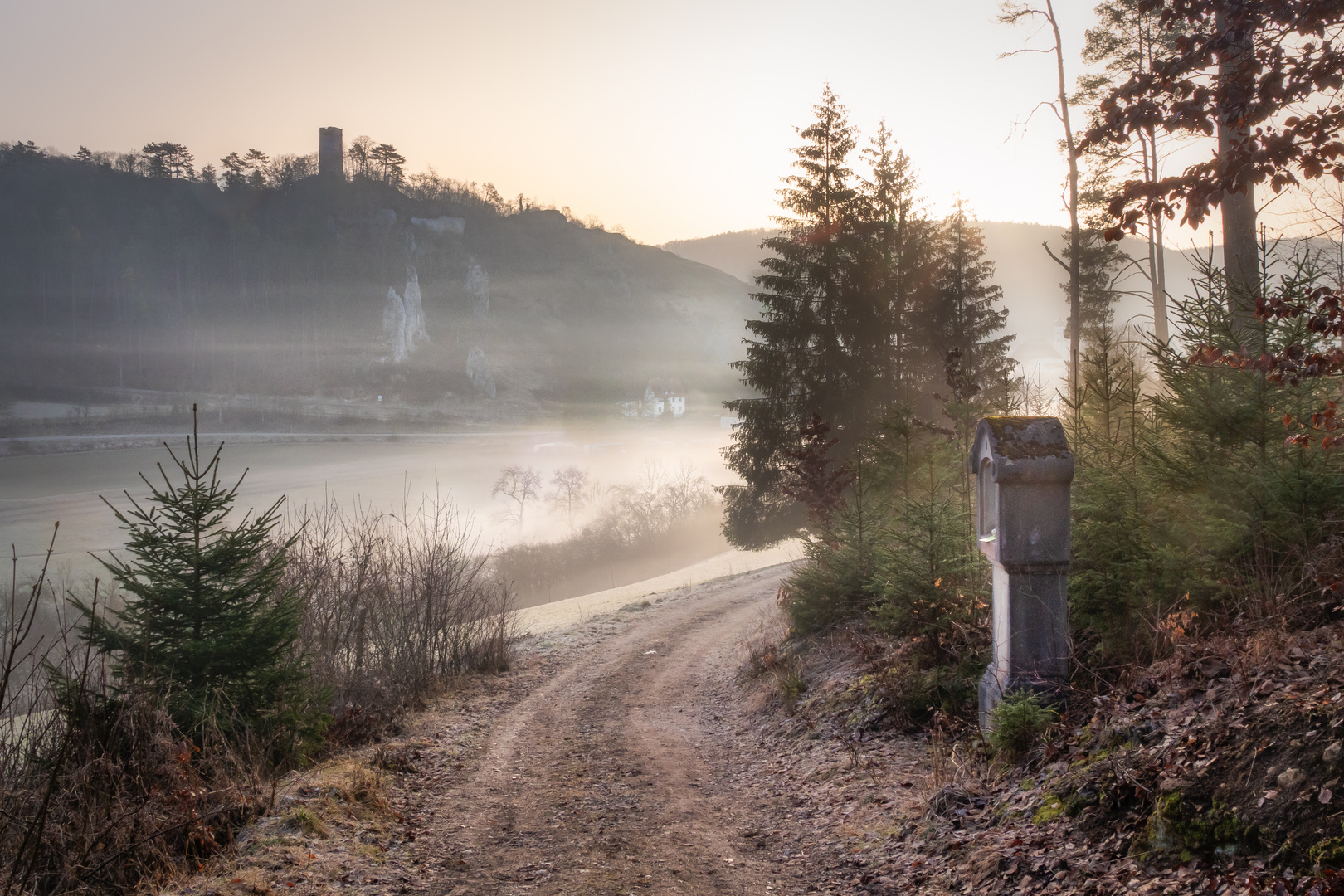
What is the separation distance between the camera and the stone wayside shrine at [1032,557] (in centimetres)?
647

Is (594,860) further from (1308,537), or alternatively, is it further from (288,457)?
(288,457)

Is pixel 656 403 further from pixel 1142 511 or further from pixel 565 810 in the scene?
pixel 1142 511

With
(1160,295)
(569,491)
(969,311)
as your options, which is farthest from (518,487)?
(1160,295)

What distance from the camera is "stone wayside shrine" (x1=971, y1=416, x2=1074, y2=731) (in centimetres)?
647

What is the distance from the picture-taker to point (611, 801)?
7668 mm

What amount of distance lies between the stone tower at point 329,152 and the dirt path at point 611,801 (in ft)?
584

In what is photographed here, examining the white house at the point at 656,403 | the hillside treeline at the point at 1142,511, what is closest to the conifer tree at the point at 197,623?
the hillside treeline at the point at 1142,511

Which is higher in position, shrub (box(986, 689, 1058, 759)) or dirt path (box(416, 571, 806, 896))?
shrub (box(986, 689, 1058, 759))

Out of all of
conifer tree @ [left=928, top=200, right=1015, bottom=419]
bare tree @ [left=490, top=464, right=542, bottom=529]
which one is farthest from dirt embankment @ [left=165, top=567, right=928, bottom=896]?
bare tree @ [left=490, top=464, right=542, bottom=529]

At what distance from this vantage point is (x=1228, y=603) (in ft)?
19.2

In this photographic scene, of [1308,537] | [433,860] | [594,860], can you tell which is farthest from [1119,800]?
[433,860]

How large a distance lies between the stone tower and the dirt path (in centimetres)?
17786

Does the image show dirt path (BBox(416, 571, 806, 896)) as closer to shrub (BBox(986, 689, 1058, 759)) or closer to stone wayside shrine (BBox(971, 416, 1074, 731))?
shrub (BBox(986, 689, 1058, 759))

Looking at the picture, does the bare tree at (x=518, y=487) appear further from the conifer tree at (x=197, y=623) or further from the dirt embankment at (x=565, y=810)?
the conifer tree at (x=197, y=623)
